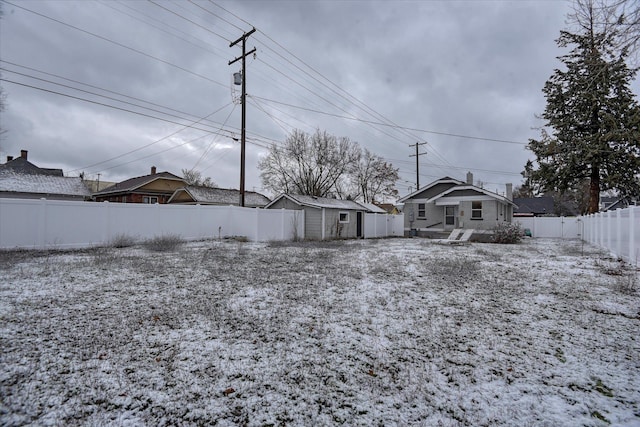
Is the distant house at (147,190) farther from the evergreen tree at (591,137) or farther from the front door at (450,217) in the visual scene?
the evergreen tree at (591,137)

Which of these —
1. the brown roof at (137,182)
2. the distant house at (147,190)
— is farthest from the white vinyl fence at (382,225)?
the brown roof at (137,182)

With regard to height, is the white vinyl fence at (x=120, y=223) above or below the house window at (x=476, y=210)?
below

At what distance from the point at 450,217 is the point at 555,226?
9246mm

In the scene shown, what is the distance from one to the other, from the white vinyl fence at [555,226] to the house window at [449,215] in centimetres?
651

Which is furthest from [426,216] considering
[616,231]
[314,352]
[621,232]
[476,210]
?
[314,352]

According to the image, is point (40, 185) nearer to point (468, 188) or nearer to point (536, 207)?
point (468, 188)

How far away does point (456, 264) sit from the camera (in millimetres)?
8672

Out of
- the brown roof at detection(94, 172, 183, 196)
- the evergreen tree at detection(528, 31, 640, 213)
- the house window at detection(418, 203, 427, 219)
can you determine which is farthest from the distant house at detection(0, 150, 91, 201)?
the evergreen tree at detection(528, 31, 640, 213)

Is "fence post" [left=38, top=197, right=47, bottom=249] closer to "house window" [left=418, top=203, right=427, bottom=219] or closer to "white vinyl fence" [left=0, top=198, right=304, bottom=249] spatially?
"white vinyl fence" [left=0, top=198, right=304, bottom=249]

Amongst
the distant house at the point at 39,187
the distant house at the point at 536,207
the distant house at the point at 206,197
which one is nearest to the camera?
the distant house at the point at 39,187

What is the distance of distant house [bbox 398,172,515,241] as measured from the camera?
62.7ft

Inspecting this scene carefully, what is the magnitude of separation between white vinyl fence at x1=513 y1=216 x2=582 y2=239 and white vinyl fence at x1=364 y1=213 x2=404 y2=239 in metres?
8.90

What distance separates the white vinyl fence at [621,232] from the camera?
27.4 ft

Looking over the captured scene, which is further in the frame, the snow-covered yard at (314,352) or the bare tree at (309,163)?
the bare tree at (309,163)
